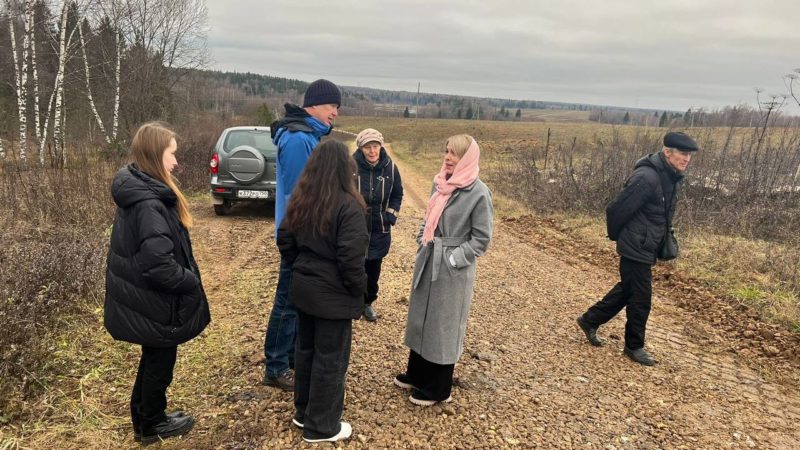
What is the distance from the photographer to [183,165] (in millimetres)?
12594

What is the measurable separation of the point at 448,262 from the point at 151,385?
1.93 metres

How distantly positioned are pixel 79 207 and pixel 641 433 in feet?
24.3

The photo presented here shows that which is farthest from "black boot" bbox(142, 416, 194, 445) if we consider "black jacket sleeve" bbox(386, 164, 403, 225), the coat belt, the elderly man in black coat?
the elderly man in black coat

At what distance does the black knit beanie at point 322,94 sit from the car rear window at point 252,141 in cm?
629

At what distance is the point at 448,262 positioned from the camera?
10.4 ft

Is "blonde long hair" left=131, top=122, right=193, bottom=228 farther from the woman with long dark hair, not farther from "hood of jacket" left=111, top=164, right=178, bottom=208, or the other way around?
the woman with long dark hair

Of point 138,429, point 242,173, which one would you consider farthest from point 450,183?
point 242,173

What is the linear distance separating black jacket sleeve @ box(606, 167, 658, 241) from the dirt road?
1.32 m

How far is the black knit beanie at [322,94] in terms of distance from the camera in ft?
10.7

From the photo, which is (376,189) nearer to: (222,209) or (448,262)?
(448,262)

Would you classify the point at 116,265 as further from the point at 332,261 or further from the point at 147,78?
the point at 147,78

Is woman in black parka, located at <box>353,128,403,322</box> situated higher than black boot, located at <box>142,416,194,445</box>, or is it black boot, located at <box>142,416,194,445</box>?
woman in black parka, located at <box>353,128,403,322</box>

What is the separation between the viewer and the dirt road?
3135 mm

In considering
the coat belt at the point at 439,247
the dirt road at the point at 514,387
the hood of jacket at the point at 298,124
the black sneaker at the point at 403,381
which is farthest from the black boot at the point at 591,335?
the hood of jacket at the point at 298,124
